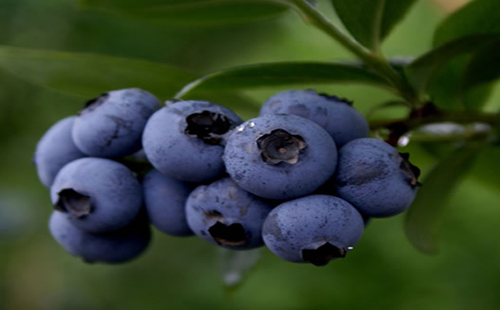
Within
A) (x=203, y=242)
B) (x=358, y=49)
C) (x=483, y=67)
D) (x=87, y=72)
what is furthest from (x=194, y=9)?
(x=203, y=242)

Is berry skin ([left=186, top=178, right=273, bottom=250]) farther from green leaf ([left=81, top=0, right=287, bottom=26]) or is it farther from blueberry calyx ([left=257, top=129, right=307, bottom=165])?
green leaf ([left=81, top=0, right=287, bottom=26])

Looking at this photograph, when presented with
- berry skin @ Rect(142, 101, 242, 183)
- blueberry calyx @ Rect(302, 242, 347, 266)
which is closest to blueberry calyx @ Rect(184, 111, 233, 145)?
berry skin @ Rect(142, 101, 242, 183)

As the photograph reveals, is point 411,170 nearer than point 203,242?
Yes

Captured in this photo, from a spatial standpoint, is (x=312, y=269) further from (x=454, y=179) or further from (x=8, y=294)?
(x=8, y=294)

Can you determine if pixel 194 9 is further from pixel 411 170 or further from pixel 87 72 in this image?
pixel 411 170

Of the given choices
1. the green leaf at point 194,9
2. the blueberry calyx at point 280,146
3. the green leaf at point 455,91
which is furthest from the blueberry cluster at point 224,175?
the green leaf at point 455,91

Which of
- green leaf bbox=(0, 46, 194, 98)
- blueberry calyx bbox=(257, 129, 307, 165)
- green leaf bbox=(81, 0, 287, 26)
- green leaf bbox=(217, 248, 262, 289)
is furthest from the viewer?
green leaf bbox=(217, 248, 262, 289)

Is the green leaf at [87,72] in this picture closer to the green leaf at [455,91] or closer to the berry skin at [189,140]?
the berry skin at [189,140]
